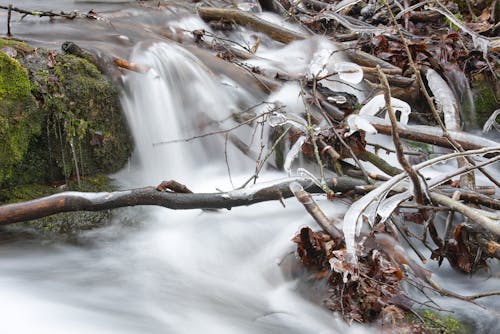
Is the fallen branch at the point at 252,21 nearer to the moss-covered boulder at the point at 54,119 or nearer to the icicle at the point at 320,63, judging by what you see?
the icicle at the point at 320,63

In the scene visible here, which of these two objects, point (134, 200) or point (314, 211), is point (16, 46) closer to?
point (134, 200)

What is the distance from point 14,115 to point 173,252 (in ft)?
4.30

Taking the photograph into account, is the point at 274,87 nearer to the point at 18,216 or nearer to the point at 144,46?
the point at 144,46

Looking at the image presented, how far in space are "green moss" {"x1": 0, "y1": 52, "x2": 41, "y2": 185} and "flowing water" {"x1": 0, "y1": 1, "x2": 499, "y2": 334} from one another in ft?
1.90

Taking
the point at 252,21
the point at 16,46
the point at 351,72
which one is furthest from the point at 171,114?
the point at 252,21

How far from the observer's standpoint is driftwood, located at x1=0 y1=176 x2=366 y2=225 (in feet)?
9.20

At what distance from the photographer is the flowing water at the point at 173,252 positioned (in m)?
2.44

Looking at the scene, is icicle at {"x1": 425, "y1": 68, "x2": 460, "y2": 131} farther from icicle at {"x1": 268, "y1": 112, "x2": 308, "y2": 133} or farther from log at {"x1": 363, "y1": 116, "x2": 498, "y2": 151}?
icicle at {"x1": 268, "y1": 112, "x2": 308, "y2": 133}

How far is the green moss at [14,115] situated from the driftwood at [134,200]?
19.3 inches

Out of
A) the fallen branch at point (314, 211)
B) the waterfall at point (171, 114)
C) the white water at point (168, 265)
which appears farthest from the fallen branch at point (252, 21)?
the fallen branch at point (314, 211)

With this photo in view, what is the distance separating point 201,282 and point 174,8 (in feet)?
14.0

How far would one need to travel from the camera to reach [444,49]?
4918 millimetres

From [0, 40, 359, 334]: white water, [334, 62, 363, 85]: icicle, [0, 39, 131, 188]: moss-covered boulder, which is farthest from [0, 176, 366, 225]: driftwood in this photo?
[334, 62, 363, 85]: icicle

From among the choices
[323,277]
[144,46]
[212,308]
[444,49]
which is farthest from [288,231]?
[444,49]
